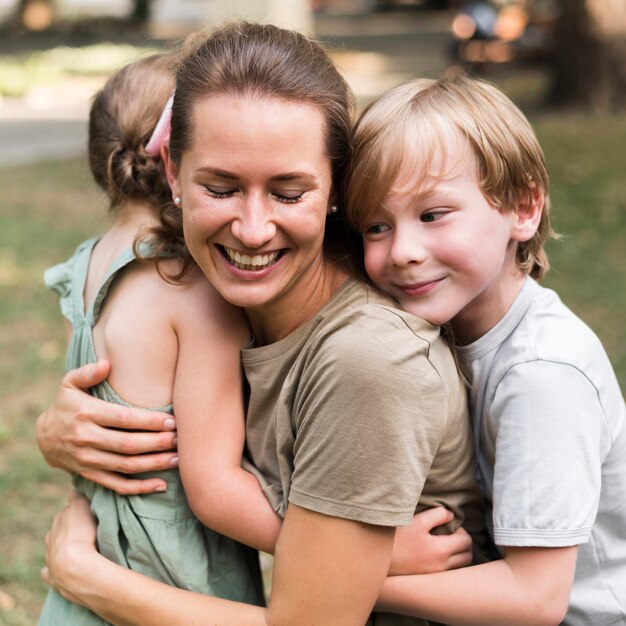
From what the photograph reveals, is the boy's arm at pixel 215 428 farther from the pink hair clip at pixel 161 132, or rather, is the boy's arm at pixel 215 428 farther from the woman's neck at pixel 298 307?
the pink hair clip at pixel 161 132

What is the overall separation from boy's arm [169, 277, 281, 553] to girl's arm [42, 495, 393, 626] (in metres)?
0.15

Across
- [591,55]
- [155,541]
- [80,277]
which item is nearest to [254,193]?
[80,277]

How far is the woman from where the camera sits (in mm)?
2047

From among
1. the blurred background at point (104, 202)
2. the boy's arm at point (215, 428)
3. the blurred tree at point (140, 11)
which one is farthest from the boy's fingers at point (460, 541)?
the blurred tree at point (140, 11)

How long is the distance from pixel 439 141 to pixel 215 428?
85 centimetres

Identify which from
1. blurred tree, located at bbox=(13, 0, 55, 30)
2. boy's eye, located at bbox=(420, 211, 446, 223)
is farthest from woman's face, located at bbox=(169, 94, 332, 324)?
blurred tree, located at bbox=(13, 0, 55, 30)

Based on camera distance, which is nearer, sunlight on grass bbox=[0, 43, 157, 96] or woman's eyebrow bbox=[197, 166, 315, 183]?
woman's eyebrow bbox=[197, 166, 315, 183]

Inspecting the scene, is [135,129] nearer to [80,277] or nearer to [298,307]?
[80,277]

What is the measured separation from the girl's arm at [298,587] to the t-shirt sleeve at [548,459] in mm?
305

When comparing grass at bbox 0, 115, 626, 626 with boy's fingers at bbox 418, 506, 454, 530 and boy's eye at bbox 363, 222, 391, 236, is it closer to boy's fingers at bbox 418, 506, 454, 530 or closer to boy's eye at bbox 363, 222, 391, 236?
boy's eye at bbox 363, 222, 391, 236

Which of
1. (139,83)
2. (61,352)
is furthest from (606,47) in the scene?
(139,83)

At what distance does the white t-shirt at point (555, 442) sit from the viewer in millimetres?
2146

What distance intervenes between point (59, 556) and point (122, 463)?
0.30 metres

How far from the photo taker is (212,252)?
7.37 ft
